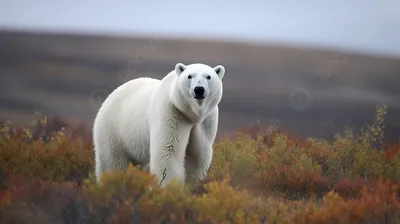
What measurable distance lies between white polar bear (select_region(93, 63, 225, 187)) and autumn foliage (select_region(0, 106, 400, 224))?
0.40 metres

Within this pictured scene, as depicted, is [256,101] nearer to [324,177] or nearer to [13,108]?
[13,108]

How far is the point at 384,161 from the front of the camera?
9.16m

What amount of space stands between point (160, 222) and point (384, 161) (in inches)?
183

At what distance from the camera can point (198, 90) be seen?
644 cm

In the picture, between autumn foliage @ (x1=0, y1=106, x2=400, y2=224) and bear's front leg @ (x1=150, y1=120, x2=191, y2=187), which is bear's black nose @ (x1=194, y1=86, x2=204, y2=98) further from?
autumn foliage @ (x1=0, y1=106, x2=400, y2=224)

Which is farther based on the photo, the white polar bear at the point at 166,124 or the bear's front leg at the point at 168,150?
the bear's front leg at the point at 168,150

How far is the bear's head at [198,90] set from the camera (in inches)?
256

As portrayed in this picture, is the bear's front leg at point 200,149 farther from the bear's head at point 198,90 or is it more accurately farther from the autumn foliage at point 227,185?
the bear's head at point 198,90

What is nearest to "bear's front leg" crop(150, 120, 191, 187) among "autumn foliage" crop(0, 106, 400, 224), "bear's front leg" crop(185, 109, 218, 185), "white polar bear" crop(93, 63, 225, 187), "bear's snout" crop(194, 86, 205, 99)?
"white polar bear" crop(93, 63, 225, 187)

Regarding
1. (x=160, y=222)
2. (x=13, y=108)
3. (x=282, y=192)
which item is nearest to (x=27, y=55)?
(x=13, y=108)

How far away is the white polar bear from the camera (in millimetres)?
6742

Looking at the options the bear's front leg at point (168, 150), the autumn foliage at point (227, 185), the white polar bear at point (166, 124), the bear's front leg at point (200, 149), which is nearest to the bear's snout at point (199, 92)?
the white polar bear at point (166, 124)

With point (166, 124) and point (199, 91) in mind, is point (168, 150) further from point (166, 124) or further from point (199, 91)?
point (199, 91)

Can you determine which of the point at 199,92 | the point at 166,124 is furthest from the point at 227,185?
the point at 166,124
